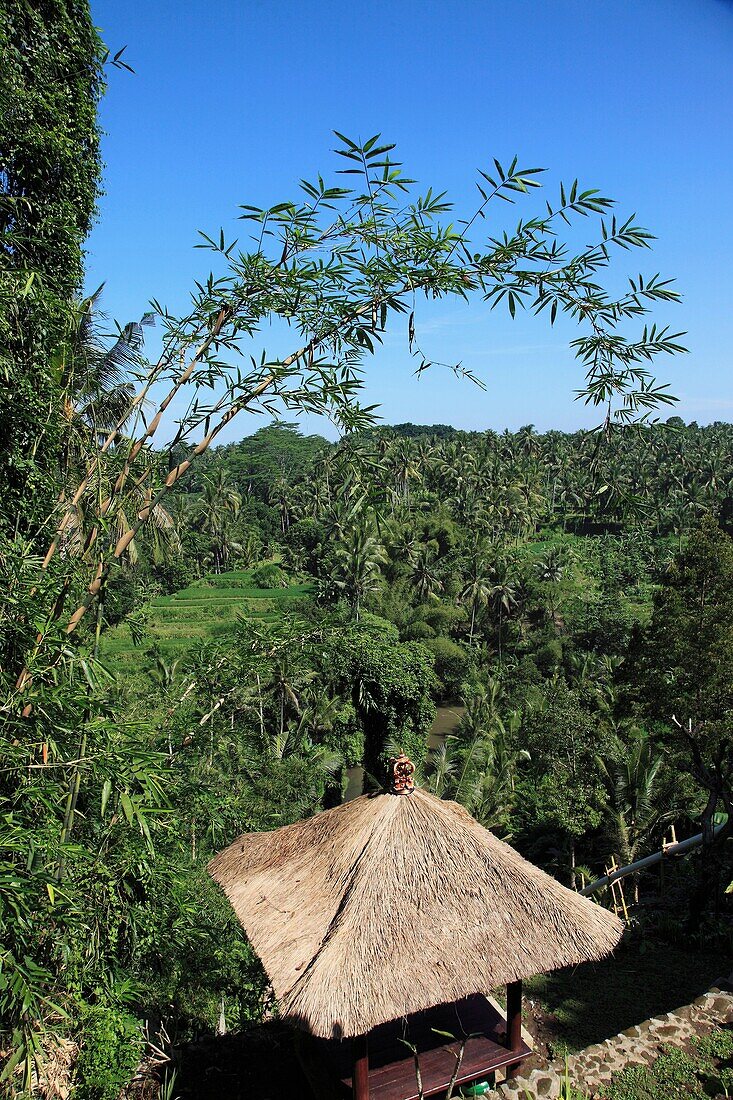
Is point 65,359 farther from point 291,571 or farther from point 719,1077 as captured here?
point 291,571

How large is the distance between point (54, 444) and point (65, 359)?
0.44 metres

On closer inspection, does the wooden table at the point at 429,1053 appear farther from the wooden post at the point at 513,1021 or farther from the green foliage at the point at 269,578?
the green foliage at the point at 269,578

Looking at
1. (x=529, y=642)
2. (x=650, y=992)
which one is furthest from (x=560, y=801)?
(x=529, y=642)

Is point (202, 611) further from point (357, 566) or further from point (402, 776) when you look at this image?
point (402, 776)

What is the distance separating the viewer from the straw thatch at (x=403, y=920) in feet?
16.3

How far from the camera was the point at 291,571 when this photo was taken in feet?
136

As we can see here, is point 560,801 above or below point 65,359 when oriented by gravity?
below

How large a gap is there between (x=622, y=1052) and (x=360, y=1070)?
1932 mm

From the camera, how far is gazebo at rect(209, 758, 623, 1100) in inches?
197

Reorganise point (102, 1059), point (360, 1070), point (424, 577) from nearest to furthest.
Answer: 1. point (102, 1059)
2. point (360, 1070)
3. point (424, 577)

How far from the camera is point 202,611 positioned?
34.3 metres

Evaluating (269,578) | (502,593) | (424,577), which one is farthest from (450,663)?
(269,578)

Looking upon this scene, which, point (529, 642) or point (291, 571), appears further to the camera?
point (291, 571)

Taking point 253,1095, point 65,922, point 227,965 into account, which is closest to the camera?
point 65,922
